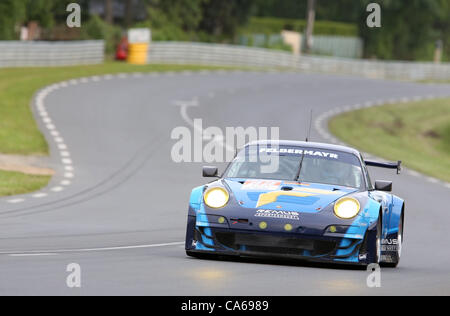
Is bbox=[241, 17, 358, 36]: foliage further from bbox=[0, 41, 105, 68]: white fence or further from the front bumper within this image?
the front bumper

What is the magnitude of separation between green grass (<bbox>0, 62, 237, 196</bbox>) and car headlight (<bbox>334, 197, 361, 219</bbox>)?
8.68 m

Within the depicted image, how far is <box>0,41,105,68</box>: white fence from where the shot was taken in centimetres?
4306

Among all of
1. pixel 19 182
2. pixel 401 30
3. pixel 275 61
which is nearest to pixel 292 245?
pixel 19 182

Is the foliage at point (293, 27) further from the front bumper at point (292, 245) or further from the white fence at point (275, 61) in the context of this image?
the front bumper at point (292, 245)

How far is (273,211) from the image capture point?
10023 millimetres

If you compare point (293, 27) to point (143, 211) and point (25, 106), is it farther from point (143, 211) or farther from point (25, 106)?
point (143, 211)

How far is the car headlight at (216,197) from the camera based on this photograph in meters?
10.2

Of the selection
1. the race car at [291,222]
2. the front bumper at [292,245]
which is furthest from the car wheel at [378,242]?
the front bumper at [292,245]

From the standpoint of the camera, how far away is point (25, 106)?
3253cm

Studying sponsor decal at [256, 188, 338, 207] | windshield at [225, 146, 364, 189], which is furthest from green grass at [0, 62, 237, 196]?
sponsor decal at [256, 188, 338, 207]

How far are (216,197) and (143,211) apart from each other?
6.24 metres

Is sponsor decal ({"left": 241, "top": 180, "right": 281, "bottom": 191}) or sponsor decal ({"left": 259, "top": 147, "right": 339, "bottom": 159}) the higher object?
sponsor decal ({"left": 259, "top": 147, "right": 339, "bottom": 159})

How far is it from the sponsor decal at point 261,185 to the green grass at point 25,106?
767cm
